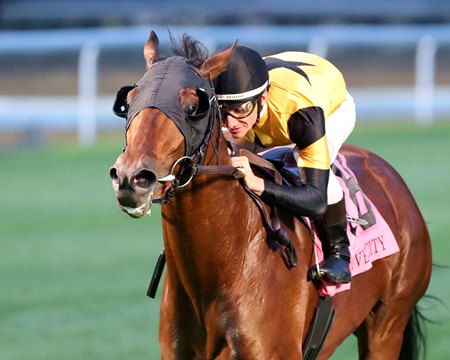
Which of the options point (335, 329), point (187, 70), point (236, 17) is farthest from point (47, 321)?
point (236, 17)

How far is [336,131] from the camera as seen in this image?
513 centimetres

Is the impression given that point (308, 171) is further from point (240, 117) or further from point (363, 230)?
point (363, 230)

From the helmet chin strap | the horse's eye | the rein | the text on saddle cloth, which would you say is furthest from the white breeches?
the horse's eye

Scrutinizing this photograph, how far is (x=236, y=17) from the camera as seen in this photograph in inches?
1114

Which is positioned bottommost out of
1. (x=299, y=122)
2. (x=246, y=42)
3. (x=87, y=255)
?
(x=246, y=42)

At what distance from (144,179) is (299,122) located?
112 cm

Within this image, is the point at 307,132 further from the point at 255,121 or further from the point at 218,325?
the point at 218,325

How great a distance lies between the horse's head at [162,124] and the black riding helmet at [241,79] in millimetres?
109

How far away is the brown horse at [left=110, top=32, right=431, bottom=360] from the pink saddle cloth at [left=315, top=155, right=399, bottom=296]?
0.34ft

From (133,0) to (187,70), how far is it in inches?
987

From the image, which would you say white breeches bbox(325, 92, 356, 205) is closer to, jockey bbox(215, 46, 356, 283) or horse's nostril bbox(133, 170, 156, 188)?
jockey bbox(215, 46, 356, 283)

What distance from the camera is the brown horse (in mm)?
3754

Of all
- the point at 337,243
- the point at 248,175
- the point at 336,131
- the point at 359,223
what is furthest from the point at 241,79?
the point at 359,223

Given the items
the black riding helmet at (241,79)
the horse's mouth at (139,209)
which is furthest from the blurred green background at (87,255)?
the horse's mouth at (139,209)
